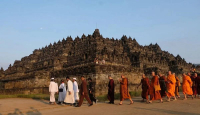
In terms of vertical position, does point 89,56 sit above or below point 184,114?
above

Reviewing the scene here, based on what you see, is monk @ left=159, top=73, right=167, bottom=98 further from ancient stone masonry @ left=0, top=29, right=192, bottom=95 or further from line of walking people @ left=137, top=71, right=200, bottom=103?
ancient stone masonry @ left=0, top=29, right=192, bottom=95

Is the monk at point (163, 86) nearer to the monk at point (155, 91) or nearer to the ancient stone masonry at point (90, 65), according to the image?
the monk at point (155, 91)

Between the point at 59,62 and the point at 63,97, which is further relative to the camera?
the point at 59,62

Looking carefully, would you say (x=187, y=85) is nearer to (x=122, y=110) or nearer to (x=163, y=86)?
(x=163, y=86)

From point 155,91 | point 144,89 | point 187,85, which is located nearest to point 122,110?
point 155,91

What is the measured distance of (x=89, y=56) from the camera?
29203 mm

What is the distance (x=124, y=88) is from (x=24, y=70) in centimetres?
3688

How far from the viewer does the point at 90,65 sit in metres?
17.7

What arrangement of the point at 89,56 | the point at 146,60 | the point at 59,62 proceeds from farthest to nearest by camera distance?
1. the point at 146,60
2. the point at 59,62
3. the point at 89,56

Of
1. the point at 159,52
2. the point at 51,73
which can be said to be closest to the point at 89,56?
the point at 51,73

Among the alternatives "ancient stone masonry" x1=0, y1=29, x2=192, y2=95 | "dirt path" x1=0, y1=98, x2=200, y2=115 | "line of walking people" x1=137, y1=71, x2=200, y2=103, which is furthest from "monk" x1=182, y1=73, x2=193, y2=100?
"ancient stone masonry" x1=0, y1=29, x2=192, y2=95

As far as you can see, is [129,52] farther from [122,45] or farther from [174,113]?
[174,113]

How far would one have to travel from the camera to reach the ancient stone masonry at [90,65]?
18297mm

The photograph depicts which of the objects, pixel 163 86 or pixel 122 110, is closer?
pixel 122 110
